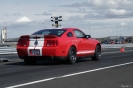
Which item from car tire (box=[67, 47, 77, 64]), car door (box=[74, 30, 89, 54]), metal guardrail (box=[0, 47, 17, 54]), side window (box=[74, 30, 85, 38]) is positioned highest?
side window (box=[74, 30, 85, 38])

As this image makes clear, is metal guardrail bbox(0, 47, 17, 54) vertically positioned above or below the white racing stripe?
below

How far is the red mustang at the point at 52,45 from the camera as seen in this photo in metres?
12.7

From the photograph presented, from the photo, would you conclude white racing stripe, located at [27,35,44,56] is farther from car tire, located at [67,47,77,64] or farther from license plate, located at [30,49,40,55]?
car tire, located at [67,47,77,64]

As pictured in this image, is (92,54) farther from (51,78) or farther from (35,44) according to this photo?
(51,78)

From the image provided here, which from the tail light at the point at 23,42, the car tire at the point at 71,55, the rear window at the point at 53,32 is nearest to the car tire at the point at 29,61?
the tail light at the point at 23,42

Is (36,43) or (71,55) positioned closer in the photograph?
(36,43)

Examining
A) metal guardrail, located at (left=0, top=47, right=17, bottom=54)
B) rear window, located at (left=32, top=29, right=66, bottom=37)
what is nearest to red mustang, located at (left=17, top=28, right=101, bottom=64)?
rear window, located at (left=32, top=29, right=66, bottom=37)

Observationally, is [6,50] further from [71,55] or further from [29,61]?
[71,55]

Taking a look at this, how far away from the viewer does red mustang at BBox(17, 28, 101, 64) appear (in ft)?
41.8

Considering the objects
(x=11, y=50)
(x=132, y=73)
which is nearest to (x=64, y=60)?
(x=132, y=73)

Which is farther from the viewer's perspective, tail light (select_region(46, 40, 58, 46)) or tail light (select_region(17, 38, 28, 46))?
tail light (select_region(17, 38, 28, 46))

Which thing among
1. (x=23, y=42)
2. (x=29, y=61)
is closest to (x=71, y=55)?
(x=29, y=61)

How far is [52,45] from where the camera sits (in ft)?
41.8

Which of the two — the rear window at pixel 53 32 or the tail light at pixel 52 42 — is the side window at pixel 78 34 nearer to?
the rear window at pixel 53 32
